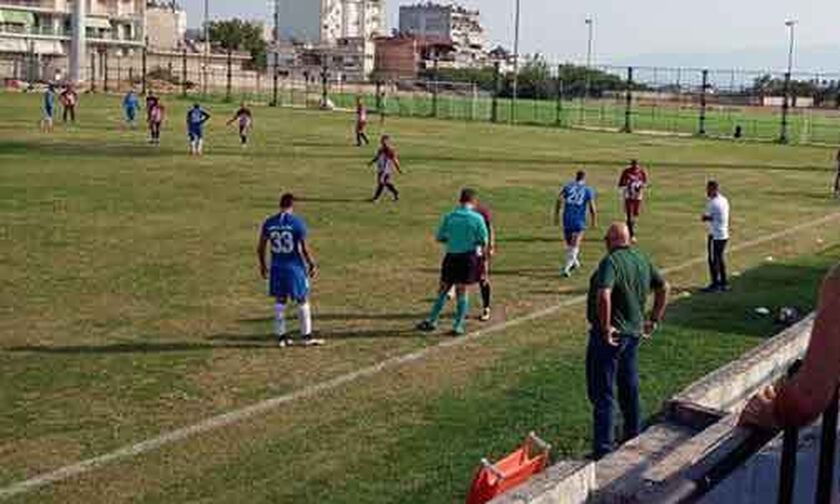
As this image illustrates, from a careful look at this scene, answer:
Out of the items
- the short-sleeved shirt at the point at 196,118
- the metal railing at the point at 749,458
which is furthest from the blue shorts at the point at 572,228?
the short-sleeved shirt at the point at 196,118

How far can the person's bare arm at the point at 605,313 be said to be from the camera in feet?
29.9

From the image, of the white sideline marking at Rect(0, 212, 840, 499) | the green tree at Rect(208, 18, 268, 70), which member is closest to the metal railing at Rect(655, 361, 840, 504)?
the white sideline marking at Rect(0, 212, 840, 499)

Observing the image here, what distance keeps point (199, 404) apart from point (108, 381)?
1254mm

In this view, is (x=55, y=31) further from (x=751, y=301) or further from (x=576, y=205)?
(x=751, y=301)

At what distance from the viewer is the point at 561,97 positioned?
71.8m

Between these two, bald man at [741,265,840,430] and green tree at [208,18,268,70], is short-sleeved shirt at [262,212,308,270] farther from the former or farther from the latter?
green tree at [208,18,268,70]

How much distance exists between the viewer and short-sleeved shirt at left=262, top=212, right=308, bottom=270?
1268cm

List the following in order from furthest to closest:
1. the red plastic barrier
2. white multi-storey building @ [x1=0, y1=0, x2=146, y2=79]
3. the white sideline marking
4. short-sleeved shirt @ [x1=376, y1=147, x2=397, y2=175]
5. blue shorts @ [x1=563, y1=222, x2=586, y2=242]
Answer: white multi-storey building @ [x1=0, y1=0, x2=146, y2=79], short-sleeved shirt @ [x1=376, y1=147, x2=397, y2=175], blue shorts @ [x1=563, y1=222, x2=586, y2=242], the white sideline marking, the red plastic barrier

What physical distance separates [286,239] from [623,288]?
14.9 ft

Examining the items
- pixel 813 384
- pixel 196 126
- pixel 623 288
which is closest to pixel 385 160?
pixel 196 126

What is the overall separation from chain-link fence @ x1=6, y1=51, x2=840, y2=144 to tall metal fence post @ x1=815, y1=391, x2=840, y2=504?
5714cm

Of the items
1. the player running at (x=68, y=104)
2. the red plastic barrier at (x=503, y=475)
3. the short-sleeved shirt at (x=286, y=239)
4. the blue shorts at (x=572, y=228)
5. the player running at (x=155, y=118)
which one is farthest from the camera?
the player running at (x=68, y=104)

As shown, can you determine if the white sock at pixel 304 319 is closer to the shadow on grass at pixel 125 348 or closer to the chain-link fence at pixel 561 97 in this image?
the shadow on grass at pixel 125 348

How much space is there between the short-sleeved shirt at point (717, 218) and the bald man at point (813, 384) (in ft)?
47.6
